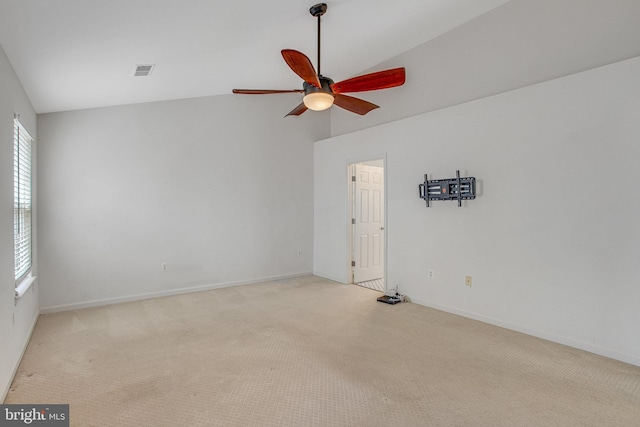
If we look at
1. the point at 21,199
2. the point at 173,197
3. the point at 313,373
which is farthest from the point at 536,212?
the point at 21,199

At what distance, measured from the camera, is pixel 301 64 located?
2.55 meters

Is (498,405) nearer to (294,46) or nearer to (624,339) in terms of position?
(624,339)

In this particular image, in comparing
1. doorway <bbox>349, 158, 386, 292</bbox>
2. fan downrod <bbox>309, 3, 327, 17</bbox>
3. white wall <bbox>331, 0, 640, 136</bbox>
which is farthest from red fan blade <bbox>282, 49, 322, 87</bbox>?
Result: doorway <bbox>349, 158, 386, 292</bbox>

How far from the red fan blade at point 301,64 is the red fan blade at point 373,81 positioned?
11.6 inches

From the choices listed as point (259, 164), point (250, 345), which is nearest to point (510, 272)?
point (250, 345)

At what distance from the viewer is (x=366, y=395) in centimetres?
231

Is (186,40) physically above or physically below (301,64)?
above

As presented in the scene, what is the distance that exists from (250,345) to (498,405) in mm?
2051

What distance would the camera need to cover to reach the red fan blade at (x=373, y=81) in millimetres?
2877

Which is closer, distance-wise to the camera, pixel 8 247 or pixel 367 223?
pixel 8 247

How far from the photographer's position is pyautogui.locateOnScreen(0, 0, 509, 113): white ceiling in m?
2.21

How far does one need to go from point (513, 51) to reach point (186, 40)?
3.28 m

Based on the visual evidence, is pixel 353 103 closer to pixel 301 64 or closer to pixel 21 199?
pixel 301 64

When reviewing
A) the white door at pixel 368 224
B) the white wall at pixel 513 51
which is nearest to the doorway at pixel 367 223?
the white door at pixel 368 224
